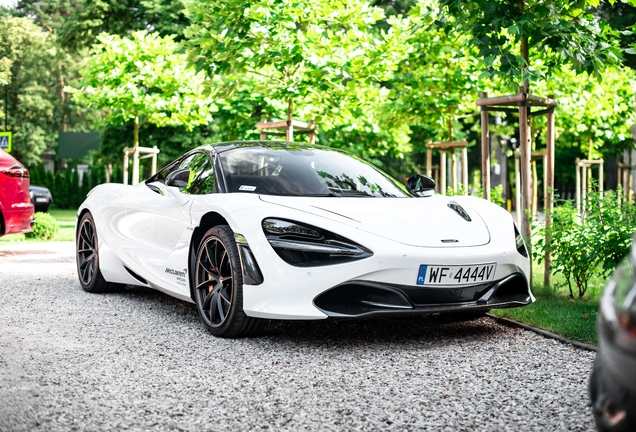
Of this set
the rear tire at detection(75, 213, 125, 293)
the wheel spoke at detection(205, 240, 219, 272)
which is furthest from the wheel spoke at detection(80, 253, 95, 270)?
the wheel spoke at detection(205, 240, 219, 272)

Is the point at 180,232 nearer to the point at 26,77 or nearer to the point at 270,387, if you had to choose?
the point at 270,387

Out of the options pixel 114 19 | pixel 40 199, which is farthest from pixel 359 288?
pixel 114 19

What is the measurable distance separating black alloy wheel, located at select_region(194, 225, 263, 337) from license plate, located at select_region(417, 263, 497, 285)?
112 centimetres

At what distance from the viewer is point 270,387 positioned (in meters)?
3.87

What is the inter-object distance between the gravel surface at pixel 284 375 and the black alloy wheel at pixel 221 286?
0.11m

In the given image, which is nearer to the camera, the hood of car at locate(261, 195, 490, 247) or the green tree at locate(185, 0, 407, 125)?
the hood of car at locate(261, 195, 490, 247)

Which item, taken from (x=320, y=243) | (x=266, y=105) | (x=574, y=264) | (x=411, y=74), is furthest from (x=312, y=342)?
(x=266, y=105)

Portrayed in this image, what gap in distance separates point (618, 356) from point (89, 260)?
6.13 m

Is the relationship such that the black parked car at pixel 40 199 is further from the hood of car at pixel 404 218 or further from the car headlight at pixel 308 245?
the car headlight at pixel 308 245

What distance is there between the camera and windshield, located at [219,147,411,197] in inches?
210

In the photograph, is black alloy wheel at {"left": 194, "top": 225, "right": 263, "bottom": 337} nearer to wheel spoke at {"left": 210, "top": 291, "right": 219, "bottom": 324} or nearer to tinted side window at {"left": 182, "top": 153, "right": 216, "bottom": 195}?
wheel spoke at {"left": 210, "top": 291, "right": 219, "bottom": 324}

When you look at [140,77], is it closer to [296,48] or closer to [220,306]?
[296,48]

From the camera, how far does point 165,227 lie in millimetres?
5828

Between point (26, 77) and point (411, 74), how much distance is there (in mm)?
38832
